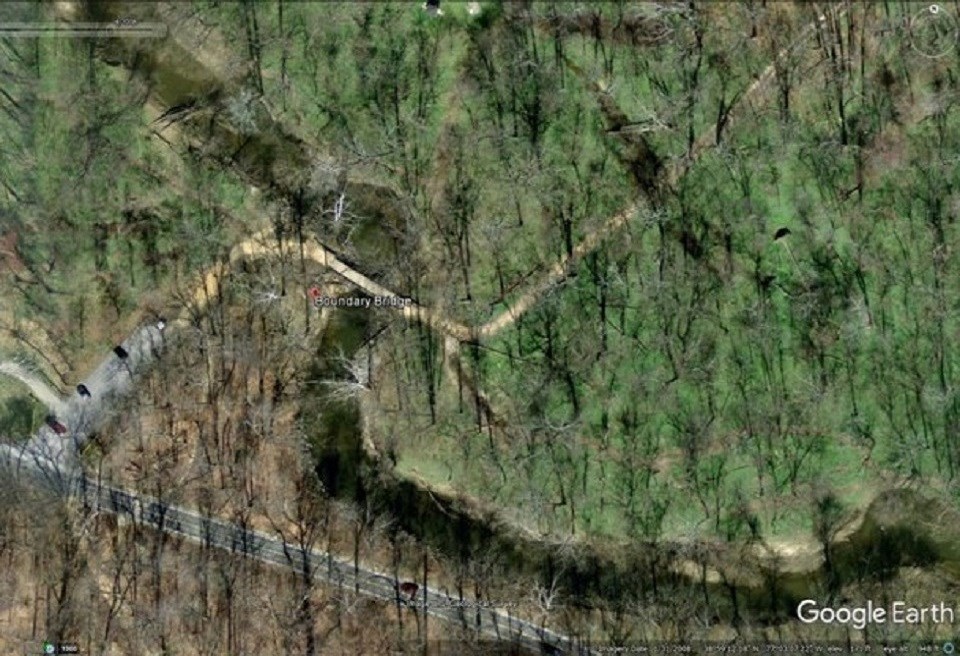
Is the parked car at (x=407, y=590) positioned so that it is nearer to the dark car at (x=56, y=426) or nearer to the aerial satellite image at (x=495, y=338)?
the aerial satellite image at (x=495, y=338)

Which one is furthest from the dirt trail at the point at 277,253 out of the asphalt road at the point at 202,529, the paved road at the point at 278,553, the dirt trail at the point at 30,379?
the paved road at the point at 278,553

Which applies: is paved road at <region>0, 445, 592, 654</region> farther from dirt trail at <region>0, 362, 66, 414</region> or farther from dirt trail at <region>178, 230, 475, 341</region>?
dirt trail at <region>178, 230, 475, 341</region>

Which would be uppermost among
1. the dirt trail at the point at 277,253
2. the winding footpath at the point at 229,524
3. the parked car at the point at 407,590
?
the dirt trail at the point at 277,253

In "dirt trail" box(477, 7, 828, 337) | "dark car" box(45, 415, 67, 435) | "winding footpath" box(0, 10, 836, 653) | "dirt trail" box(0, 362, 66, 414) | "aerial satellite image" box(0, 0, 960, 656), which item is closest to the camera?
"aerial satellite image" box(0, 0, 960, 656)

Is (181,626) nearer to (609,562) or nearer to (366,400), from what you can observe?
(366,400)

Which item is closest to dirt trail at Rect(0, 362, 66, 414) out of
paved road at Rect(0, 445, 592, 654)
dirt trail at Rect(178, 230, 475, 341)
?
paved road at Rect(0, 445, 592, 654)

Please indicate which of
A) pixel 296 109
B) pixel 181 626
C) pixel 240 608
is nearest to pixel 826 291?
pixel 296 109
